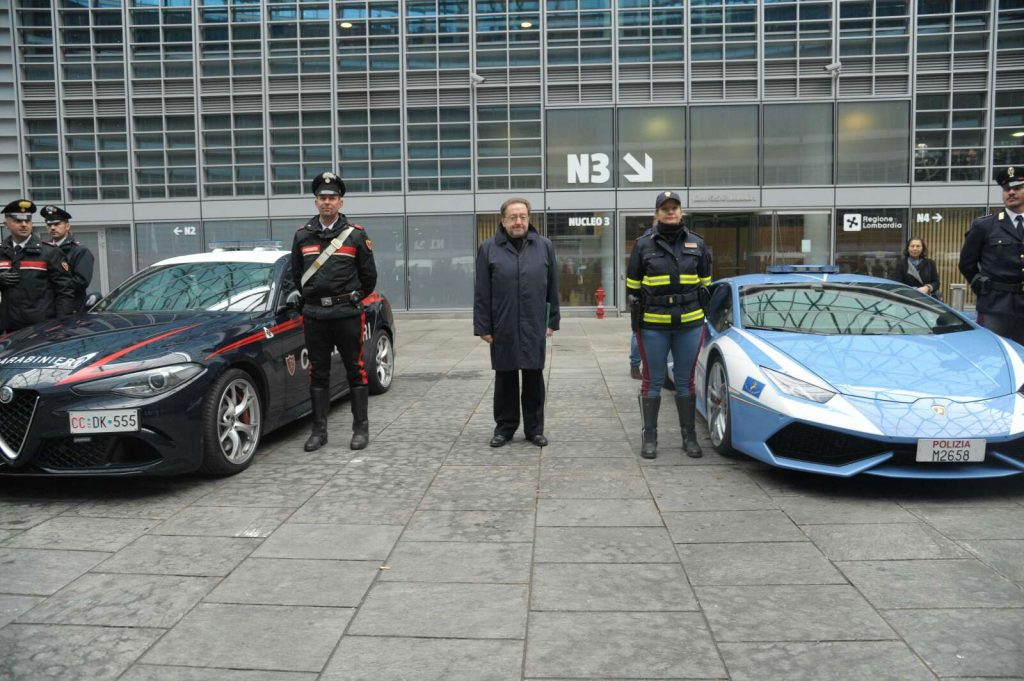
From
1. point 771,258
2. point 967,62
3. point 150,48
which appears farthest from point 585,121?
point 150,48

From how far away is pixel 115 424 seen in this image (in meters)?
4.73

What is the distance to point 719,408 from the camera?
5.96 metres

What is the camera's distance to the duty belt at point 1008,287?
260 inches

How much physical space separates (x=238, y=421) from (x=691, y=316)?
3.25 meters

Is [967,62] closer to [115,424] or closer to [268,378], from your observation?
[268,378]

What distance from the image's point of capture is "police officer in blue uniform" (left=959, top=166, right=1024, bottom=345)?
6605 millimetres

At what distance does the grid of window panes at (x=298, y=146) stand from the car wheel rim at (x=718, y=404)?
610 inches

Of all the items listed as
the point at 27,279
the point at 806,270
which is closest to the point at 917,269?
the point at 806,270

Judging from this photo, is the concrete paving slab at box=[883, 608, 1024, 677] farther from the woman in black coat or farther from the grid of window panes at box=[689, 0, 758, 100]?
the grid of window panes at box=[689, 0, 758, 100]

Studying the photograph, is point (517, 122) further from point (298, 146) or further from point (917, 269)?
point (917, 269)

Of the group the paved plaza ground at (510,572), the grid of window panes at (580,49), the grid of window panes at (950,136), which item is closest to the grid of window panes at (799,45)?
the grid of window panes at (950,136)

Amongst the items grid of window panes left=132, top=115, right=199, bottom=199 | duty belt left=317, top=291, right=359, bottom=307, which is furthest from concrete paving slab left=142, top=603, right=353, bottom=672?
grid of window panes left=132, top=115, right=199, bottom=199

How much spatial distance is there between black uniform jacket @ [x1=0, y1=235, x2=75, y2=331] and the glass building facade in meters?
12.7

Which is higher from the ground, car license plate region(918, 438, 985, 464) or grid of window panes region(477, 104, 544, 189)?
grid of window panes region(477, 104, 544, 189)
